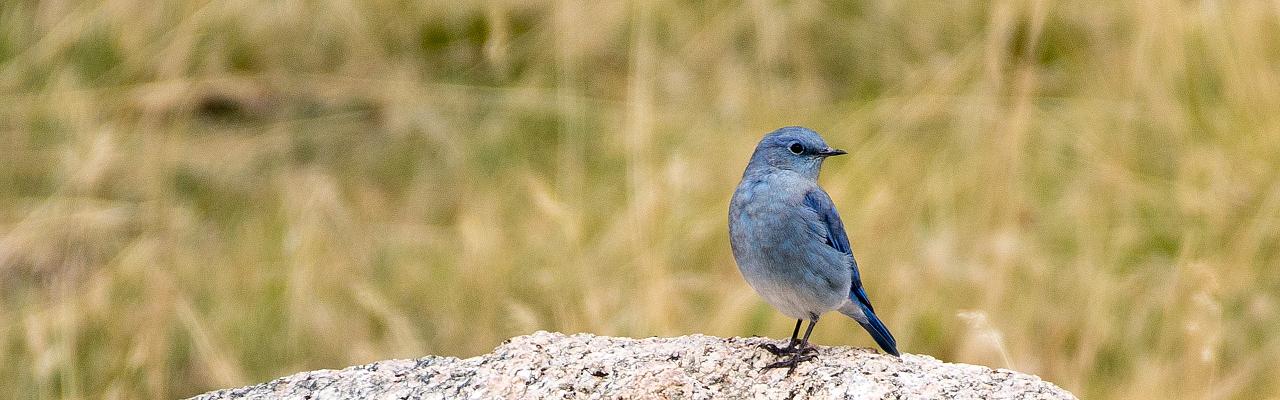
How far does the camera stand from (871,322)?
317 centimetres

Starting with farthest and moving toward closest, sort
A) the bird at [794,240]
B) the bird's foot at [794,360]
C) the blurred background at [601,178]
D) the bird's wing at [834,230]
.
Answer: the blurred background at [601,178] → the bird's wing at [834,230] → the bird at [794,240] → the bird's foot at [794,360]

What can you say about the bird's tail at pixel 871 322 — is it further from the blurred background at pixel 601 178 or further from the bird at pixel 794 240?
the blurred background at pixel 601 178

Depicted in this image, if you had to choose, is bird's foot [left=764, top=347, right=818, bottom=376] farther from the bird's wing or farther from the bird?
the bird's wing

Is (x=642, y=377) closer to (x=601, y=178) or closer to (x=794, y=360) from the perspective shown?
(x=794, y=360)

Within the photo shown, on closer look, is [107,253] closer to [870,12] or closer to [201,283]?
Answer: [201,283]

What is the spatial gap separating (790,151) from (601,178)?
2632 mm

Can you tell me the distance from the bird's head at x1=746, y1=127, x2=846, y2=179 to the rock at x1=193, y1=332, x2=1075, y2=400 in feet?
1.77

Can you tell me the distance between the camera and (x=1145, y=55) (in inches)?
229

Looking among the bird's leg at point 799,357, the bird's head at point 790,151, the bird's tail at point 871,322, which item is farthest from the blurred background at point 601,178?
the bird's leg at point 799,357

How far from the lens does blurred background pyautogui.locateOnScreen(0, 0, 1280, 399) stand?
4641mm

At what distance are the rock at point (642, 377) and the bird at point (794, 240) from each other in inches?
6.9

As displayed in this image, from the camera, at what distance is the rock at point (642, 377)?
2.58 m

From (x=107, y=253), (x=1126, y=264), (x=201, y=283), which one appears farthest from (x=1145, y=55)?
(x=107, y=253)

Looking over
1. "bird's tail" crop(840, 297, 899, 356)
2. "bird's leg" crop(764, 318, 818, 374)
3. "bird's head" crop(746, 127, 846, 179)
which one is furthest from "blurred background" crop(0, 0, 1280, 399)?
"bird's leg" crop(764, 318, 818, 374)
